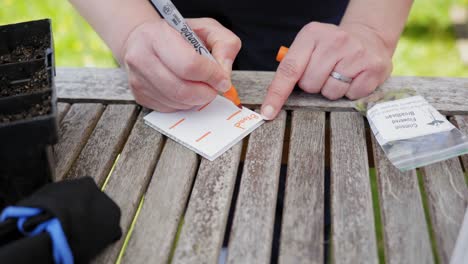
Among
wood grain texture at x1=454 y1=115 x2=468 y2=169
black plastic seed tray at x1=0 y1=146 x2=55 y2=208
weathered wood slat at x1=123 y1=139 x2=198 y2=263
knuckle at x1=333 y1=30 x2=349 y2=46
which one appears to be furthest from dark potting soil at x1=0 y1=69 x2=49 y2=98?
wood grain texture at x1=454 y1=115 x2=468 y2=169

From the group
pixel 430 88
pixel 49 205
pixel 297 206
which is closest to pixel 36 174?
pixel 49 205

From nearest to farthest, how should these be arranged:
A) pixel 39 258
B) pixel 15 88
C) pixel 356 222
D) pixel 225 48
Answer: pixel 39 258, pixel 356 222, pixel 15 88, pixel 225 48

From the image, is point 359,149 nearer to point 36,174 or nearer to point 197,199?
point 197,199

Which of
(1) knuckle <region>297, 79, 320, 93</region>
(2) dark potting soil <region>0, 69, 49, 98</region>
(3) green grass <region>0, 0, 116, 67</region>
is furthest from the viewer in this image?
(3) green grass <region>0, 0, 116, 67</region>

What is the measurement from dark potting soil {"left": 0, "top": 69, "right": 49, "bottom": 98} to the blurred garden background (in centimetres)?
148

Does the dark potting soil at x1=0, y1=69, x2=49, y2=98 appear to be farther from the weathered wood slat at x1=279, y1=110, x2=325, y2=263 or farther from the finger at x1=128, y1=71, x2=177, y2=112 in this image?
the weathered wood slat at x1=279, y1=110, x2=325, y2=263

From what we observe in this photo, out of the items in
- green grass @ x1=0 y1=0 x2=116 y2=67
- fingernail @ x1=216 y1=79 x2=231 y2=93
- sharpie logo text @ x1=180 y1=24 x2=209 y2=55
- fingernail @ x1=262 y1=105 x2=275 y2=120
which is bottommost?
green grass @ x1=0 y1=0 x2=116 y2=67

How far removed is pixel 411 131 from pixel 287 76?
0.88 ft

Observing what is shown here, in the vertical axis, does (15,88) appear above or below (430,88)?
above

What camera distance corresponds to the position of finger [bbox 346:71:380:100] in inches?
38.3

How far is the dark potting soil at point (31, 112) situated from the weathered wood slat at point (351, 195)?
459 mm

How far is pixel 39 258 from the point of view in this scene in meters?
0.57

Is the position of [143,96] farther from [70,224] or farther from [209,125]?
[70,224]

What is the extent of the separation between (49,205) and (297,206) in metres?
0.36
